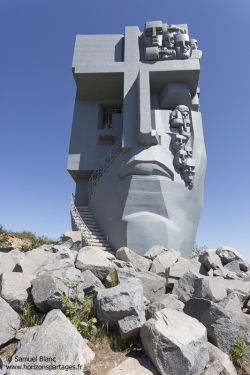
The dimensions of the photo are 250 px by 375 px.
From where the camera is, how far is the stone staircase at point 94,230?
10695 millimetres

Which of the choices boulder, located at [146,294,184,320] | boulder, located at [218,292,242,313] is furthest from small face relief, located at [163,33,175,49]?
boulder, located at [146,294,184,320]

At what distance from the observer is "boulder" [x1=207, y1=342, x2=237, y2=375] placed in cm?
299

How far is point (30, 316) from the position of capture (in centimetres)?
Result: 343

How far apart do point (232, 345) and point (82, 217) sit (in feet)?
32.7

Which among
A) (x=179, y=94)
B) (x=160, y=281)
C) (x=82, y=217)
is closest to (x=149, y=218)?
(x=82, y=217)

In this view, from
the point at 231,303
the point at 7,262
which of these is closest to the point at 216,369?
the point at 231,303

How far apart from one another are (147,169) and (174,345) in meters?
8.00

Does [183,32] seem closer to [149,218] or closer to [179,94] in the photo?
[179,94]

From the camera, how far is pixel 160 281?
4.70 metres

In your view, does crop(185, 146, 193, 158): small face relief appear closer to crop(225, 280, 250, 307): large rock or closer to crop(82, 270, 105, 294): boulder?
crop(225, 280, 250, 307): large rock

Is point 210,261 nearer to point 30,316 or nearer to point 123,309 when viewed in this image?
point 123,309

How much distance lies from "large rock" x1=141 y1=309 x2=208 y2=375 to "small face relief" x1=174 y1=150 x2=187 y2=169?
26.9 feet

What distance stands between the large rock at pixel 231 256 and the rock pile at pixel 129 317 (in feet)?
9.07

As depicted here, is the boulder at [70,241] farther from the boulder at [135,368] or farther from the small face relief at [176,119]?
the boulder at [135,368]
